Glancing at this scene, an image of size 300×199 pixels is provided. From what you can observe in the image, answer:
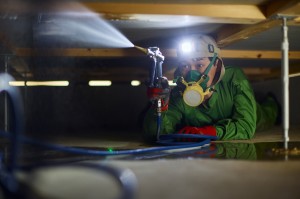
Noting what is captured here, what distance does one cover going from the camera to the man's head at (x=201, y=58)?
5.97 feet

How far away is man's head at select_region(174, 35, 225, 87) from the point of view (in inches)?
71.6

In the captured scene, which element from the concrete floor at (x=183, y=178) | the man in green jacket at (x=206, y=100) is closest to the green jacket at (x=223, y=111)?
the man in green jacket at (x=206, y=100)

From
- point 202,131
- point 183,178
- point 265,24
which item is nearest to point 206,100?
point 202,131

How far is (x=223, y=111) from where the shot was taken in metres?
1.90

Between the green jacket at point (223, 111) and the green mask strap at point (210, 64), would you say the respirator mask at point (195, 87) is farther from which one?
the green jacket at point (223, 111)

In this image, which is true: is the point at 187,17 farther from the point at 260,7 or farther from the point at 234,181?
the point at 234,181

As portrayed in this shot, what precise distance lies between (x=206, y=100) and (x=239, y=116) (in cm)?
20

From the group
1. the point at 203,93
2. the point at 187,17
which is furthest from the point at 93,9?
the point at 203,93

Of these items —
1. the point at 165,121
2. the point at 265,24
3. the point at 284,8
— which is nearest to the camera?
the point at 284,8

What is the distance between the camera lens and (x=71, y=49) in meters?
2.19

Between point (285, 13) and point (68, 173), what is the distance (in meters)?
1.05

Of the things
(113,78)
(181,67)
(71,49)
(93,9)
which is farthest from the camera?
(113,78)

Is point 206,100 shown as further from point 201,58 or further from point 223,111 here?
point 201,58

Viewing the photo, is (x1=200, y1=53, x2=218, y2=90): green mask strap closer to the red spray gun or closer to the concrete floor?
the red spray gun
